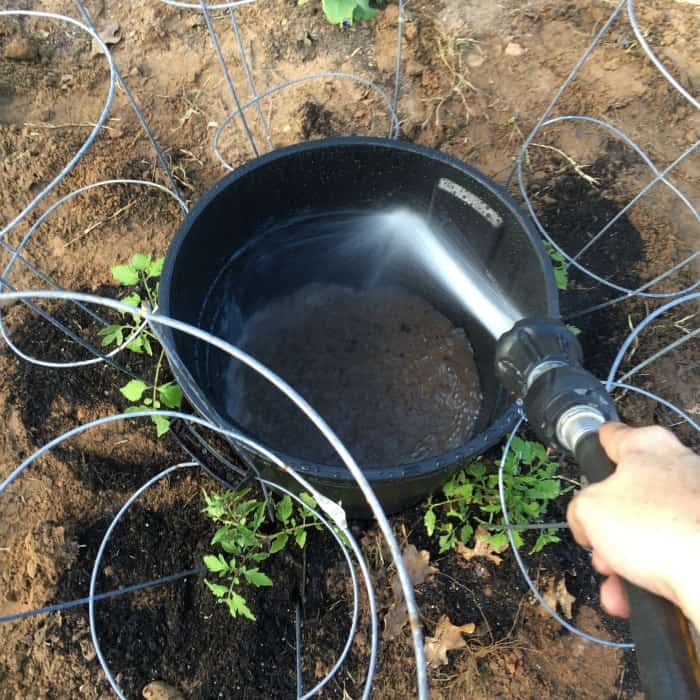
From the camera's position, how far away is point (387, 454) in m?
1.71

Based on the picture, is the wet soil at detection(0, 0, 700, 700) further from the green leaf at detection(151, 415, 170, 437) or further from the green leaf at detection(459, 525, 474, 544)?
the green leaf at detection(151, 415, 170, 437)

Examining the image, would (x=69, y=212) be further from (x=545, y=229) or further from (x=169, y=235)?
(x=545, y=229)

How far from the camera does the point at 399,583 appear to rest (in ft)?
5.09

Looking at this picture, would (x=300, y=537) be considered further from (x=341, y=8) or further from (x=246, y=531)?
(x=341, y=8)

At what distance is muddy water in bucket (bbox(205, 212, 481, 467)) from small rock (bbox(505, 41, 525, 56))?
1168 millimetres

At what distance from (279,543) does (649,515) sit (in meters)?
1.06

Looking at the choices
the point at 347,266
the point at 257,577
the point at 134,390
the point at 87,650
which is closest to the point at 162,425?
the point at 134,390

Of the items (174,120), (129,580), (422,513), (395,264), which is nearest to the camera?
(129,580)

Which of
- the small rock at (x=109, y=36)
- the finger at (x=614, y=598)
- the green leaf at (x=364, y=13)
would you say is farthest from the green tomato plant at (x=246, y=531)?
the green leaf at (x=364, y=13)

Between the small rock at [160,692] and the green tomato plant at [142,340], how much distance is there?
0.64 metres

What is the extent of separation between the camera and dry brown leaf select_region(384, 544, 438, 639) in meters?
1.48

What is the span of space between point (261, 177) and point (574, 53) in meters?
1.73

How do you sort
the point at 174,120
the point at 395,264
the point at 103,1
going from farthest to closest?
the point at 103,1
the point at 174,120
the point at 395,264

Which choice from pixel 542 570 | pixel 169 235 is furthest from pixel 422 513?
pixel 169 235
